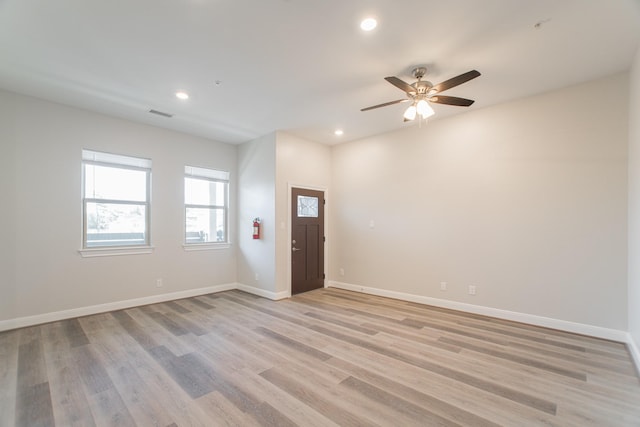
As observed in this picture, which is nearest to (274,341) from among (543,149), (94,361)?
(94,361)

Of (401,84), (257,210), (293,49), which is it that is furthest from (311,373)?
(257,210)

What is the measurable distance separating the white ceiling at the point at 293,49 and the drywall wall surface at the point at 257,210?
148 cm

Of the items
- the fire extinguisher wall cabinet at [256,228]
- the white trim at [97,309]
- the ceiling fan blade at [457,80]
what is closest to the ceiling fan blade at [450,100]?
the ceiling fan blade at [457,80]

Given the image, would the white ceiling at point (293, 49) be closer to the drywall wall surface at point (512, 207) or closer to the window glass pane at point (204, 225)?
the drywall wall surface at point (512, 207)

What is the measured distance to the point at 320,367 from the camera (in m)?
2.79

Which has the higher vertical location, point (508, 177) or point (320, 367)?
point (508, 177)

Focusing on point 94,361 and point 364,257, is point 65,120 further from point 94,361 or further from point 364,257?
point 364,257

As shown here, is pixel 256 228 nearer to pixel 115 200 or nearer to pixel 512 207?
pixel 115 200

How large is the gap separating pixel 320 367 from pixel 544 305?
314cm

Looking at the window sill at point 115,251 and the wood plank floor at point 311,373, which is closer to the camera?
the wood plank floor at point 311,373

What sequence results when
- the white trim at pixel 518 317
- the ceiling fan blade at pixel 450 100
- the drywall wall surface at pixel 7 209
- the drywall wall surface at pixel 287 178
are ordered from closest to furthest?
the ceiling fan blade at pixel 450 100, the white trim at pixel 518 317, the drywall wall surface at pixel 7 209, the drywall wall surface at pixel 287 178

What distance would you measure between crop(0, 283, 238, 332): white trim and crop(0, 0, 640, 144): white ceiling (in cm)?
305

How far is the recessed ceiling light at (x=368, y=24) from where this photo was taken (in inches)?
97.3

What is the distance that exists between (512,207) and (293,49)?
11.7 feet
